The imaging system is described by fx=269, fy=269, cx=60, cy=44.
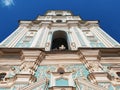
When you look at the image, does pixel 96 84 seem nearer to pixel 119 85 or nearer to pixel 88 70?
pixel 119 85

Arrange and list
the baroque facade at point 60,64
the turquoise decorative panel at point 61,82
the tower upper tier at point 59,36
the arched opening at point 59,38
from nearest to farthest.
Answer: the turquoise decorative panel at point 61,82 < the baroque facade at point 60,64 < the tower upper tier at point 59,36 < the arched opening at point 59,38

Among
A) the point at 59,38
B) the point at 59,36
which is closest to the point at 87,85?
the point at 59,36

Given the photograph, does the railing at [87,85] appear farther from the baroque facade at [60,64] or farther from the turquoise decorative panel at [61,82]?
the turquoise decorative panel at [61,82]

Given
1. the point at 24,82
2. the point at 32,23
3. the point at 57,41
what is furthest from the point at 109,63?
the point at 32,23

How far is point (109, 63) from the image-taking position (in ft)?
38.4

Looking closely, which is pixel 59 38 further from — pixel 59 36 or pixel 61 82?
pixel 61 82

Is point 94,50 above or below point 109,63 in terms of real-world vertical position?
above

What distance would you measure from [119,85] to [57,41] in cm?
1092

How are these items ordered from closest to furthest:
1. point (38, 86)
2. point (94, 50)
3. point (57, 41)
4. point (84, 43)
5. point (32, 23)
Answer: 1. point (38, 86)
2. point (94, 50)
3. point (84, 43)
4. point (57, 41)
5. point (32, 23)

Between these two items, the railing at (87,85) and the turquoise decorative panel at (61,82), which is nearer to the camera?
the railing at (87,85)

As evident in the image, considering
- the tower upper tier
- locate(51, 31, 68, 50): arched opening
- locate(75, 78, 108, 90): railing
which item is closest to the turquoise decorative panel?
locate(75, 78, 108, 90): railing

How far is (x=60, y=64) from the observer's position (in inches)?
453

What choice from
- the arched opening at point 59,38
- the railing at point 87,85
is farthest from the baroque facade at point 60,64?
the arched opening at point 59,38

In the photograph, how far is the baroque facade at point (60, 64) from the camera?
29.3ft
